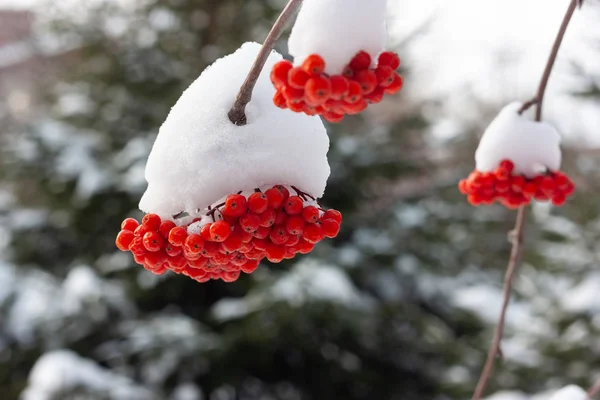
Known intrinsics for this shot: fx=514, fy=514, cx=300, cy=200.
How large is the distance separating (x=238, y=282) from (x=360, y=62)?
3.57 metres

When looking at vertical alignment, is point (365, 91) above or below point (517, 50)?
below

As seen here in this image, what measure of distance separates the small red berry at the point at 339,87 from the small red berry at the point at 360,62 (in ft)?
0.14

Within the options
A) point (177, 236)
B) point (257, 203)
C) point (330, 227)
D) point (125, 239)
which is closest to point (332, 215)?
point (330, 227)

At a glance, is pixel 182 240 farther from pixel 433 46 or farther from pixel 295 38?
pixel 433 46

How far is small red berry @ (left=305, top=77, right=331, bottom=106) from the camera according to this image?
630 mm

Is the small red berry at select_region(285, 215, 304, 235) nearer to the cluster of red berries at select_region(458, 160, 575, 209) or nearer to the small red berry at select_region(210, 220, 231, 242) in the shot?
the small red berry at select_region(210, 220, 231, 242)

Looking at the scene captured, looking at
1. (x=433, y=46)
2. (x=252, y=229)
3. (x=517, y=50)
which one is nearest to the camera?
(x=252, y=229)

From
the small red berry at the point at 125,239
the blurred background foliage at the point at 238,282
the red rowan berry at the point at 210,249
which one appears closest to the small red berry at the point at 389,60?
the red rowan berry at the point at 210,249

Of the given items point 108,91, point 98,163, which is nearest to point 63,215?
point 98,163

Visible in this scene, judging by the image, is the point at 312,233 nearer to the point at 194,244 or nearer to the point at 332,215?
the point at 332,215

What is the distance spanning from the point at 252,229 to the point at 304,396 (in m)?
3.71

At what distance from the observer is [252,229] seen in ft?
2.68

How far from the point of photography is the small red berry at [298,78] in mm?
647

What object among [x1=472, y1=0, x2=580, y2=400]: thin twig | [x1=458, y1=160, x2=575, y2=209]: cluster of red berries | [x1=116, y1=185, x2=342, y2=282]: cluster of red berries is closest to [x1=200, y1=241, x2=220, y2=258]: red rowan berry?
[x1=116, y1=185, x2=342, y2=282]: cluster of red berries
